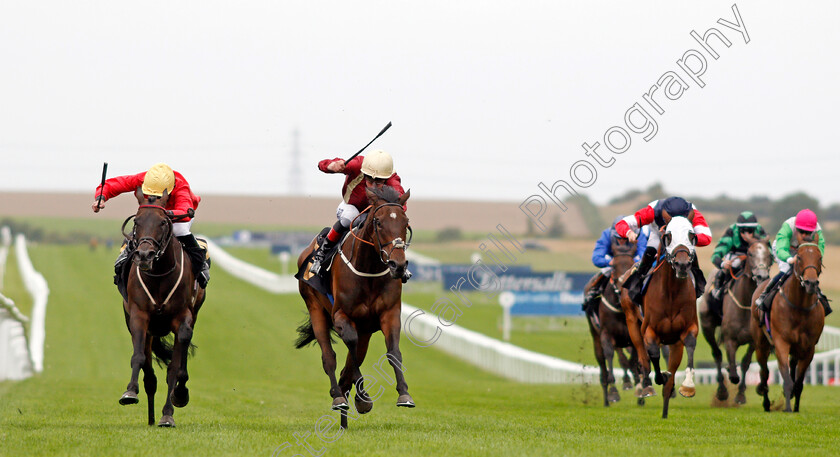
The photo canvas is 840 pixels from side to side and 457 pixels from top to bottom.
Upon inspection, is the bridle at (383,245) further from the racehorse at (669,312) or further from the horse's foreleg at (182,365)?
the racehorse at (669,312)

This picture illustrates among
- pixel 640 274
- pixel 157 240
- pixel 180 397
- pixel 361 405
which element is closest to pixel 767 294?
pixel 640 274

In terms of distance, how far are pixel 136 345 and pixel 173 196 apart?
1.35 m

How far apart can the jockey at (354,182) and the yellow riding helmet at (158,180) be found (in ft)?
3.96

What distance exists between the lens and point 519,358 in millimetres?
22516

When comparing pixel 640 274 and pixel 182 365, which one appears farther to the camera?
pixel 640 274

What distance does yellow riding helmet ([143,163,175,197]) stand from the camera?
888 centimetres

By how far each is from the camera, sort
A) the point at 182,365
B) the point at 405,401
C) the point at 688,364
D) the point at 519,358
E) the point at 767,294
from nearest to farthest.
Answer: the point at 405,401 → the point at 182,365 → the point at 688,364 → the point at 767,294 → the point at 519,358

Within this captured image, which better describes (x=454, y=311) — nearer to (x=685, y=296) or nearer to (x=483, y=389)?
(x=483, y=389)

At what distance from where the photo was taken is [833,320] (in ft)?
103

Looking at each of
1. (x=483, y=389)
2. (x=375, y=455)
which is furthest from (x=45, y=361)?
(x=375, y=455)

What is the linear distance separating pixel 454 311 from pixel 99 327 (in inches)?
390

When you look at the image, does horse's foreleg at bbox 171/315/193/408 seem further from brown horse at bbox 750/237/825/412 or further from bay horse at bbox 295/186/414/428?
brown horse at bbox 750/237/825/412

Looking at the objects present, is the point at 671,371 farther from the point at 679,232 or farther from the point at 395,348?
the point at 395,348

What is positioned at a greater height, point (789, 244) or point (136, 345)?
point (789, 244)
